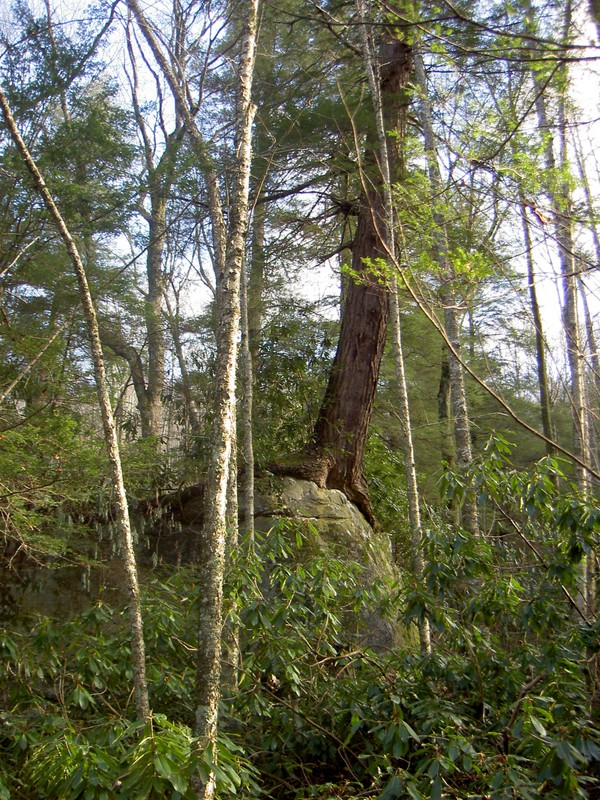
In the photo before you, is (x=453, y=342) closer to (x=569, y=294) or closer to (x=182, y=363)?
(x=569, y=294)

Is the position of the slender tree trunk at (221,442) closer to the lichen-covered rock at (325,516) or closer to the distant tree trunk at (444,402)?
the lichen-covered rock at (325,516)

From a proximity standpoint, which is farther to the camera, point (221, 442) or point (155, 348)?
point (155, 348)

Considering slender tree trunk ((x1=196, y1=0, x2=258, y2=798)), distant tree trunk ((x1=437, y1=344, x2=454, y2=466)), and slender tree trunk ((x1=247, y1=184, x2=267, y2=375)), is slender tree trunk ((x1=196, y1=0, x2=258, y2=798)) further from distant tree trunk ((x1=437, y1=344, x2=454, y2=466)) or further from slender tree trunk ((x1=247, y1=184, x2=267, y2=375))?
distant tree trunk ((x1=437, y1=344, x2=454, y2=466))

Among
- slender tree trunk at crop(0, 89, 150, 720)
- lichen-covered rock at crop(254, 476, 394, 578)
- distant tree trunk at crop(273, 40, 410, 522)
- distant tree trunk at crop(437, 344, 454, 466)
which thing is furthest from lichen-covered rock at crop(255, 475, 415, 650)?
distant tree trunk at crop(437, 344, 454, 466)

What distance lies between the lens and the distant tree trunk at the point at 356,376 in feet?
27.1

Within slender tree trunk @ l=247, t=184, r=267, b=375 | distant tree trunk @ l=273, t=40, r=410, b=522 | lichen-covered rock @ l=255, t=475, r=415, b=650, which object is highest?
slender tree trunk @ l=247, t=184, r=267, b=375

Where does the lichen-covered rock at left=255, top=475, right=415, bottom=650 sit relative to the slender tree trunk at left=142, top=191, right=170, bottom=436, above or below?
below

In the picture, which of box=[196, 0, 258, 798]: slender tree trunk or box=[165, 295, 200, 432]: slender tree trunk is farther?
box=[165, 295, 200, 432]: slender tree trunk

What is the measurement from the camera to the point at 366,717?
3947 millimetres

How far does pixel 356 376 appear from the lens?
8.42 metres

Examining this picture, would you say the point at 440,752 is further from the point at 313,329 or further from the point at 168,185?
the point at 313,329

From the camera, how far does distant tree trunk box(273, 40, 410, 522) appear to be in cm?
826

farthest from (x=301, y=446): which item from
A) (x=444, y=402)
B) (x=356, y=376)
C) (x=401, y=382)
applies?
(x=444, y=402)

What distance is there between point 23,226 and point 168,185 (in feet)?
6.06
